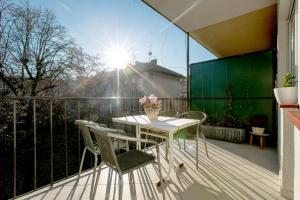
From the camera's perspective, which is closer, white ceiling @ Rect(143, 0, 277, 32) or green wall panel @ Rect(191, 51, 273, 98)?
white ceiling @ Rect(143, 0, 277, 32)

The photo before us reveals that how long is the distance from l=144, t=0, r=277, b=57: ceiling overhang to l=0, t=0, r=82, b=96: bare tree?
5.68 metres

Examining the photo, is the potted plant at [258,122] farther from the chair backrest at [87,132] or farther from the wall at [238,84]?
the chair backrest at [87,132]

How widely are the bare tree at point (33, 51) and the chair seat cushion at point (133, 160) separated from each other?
683cm

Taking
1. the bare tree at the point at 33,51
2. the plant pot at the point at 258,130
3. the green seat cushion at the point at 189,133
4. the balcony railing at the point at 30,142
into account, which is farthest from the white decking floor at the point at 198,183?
the bare tree at the point at 33,51

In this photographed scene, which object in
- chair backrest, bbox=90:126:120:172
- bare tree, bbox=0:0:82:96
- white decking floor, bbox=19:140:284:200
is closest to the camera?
chair backrest, bbox=90:126:120:172

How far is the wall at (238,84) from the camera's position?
416 cm

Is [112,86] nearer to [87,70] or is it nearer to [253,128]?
[87,70]

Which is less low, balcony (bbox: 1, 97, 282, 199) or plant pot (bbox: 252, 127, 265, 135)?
plant pot (bbox: 252, 127, 265, 135)

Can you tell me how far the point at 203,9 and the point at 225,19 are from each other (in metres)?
0.75

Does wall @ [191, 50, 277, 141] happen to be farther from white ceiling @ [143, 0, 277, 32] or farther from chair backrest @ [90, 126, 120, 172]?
chair backrest @ [90, 126, 120, 172]

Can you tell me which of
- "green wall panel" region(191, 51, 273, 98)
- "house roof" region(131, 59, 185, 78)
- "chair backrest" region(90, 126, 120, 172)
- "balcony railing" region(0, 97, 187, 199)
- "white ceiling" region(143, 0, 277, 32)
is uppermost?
"house roof" region(131, 59, 185, 78)

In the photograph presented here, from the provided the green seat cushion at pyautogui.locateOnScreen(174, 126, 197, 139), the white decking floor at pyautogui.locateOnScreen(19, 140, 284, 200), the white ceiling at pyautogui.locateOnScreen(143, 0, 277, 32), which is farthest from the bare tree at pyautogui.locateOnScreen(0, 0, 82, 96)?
the green seat cushion at pyautogui.locateOnScreen(174, 126, 197, 139)

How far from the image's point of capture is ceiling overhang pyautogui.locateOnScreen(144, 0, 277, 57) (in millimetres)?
3348

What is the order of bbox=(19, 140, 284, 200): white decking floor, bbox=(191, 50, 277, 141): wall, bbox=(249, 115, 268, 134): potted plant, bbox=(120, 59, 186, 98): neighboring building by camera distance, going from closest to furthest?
bbox=(19, 140, 284, 200): white decking floor, bbox=(249, 115, 268, 134): potted plant, bbox=(191, 50, 277, 141): wall, bbox=(120, 59, 186, 98): neighboring building
